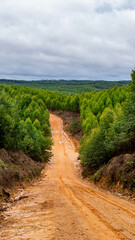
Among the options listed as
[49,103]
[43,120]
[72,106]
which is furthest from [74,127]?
[49,103]

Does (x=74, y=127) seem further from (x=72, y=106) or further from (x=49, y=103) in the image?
(x=49, y=103)

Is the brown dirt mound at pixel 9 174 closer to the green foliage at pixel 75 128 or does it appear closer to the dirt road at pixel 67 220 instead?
the dirt road at pixel 67 220

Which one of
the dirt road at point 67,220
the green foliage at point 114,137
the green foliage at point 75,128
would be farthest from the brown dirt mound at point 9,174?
the green foliage at point 75,128

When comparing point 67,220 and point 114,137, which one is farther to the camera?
point 114,137

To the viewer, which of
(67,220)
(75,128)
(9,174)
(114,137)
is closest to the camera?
(67,220)

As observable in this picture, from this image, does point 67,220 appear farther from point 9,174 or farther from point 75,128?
point 75,128

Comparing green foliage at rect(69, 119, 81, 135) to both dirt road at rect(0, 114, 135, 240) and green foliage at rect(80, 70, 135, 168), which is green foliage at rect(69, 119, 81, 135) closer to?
green foliage at rect(80, 70, 135, 168)

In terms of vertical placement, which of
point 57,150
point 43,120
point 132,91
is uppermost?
point 132,91

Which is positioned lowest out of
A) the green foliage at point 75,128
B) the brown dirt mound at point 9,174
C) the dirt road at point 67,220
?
the green foliage at point 75,128

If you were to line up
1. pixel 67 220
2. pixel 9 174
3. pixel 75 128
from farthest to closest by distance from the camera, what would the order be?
pixel 75 128, pixel 9 174, pixel 67 220

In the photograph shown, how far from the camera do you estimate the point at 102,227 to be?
746 cm

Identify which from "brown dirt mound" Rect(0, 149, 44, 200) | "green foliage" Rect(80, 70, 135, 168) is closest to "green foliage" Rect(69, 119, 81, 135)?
"green foliage" Rect(80, 70, 135, 168)

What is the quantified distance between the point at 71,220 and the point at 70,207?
7.05 feet

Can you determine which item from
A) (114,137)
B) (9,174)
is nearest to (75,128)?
(114,137)
